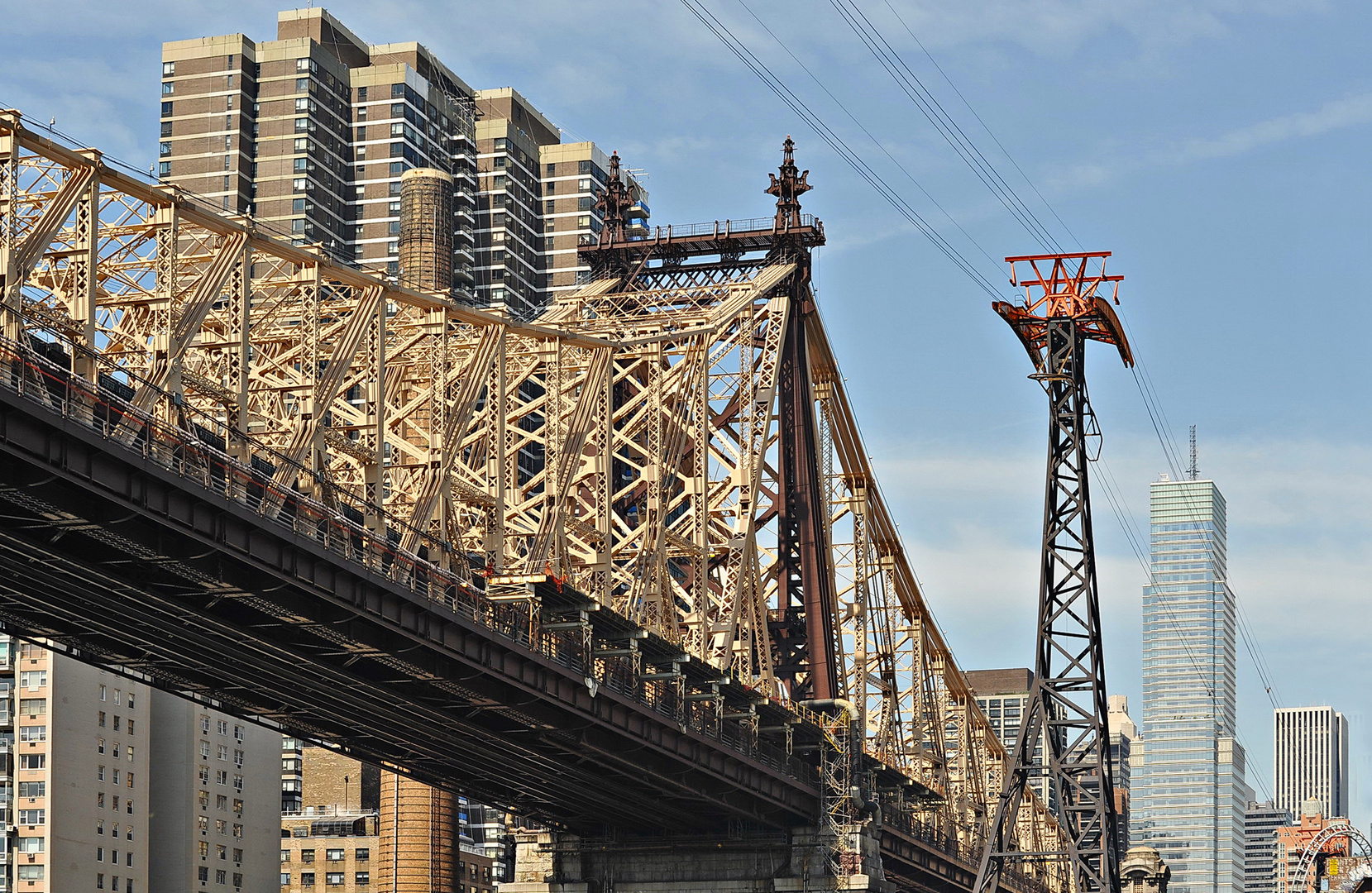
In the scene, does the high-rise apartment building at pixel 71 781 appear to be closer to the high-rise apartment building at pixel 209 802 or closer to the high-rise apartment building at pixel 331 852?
the high-rise apartment building at pixel 209 802

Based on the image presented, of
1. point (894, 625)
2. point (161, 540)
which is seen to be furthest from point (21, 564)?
point (894, 625)

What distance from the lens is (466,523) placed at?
98.6 metres

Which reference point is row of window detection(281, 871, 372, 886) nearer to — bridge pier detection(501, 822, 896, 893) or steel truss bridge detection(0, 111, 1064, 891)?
steel truss bridge detection(0, 111, 1064, 891)

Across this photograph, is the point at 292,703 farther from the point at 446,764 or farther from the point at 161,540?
the point at 161,540

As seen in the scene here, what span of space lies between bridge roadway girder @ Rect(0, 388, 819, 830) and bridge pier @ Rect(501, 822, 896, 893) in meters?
1.36

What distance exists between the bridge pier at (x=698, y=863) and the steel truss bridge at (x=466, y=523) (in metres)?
0.79

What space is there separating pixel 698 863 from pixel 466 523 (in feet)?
63.0

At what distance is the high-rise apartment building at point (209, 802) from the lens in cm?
16150

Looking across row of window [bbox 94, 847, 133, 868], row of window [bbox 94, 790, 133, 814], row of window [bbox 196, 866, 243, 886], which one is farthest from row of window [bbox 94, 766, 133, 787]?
row of window [bbox 196, 866, 243, 886]

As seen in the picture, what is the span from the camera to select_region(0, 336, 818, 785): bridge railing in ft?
172

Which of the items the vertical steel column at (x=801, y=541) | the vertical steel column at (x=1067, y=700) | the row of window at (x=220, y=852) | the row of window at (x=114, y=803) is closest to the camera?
the vertical steel column at (x=1067, y=700)

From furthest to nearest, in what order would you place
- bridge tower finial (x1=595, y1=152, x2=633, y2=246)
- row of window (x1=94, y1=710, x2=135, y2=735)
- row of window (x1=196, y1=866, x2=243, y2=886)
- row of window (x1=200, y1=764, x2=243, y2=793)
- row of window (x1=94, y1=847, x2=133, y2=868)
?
row of window (x1=200, y1=764, x2=243, y2=793) < row of window (x1=196, y1=866, x2=243, y2=886) < row of window (x1=94, y1=710, x2=135, y2=735) < row of window (x1=94, y1=847, x2=133, y2=868) < bridge tower finial (x1=595, y1=152, x2=633, y2=246)

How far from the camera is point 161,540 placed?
57094mm

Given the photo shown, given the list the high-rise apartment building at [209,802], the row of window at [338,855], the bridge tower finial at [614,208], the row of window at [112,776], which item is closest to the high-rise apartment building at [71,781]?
the row of window at [112,776]
